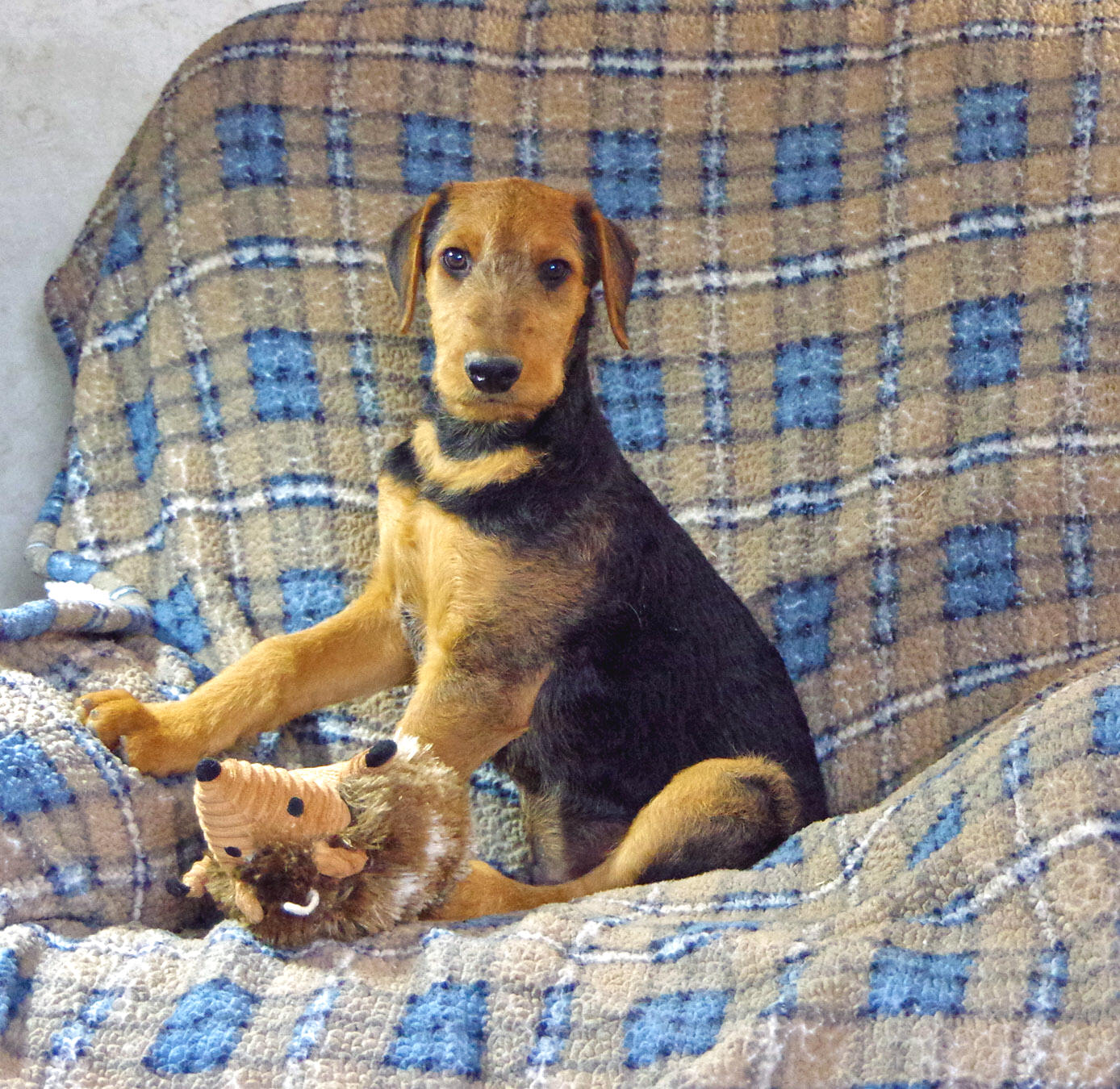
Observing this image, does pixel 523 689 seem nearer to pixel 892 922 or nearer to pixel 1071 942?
pixel 892 922

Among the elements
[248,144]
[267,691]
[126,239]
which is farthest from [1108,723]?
[126,239]

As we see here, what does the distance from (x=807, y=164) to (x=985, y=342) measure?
→ 2.20ft

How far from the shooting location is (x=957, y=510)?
3.02 meters

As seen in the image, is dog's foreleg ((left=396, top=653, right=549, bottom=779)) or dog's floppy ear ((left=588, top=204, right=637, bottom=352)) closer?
dog's foreleg ((left=396, top=653, right=549, bottom=779))

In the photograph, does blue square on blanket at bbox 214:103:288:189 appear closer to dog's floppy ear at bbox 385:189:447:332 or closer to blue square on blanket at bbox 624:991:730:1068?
dog's floppy ear at bbox 385:189:447:332

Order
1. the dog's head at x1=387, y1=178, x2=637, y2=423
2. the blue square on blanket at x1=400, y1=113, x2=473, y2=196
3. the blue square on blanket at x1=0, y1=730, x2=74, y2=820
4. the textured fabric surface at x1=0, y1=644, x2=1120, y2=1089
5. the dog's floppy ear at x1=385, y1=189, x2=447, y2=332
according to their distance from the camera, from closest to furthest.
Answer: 1. the textured fabric surface at x1=0, y1=644, x2=1120, y2=1089
2. the blue square on blanket at x1=0, y1=730, x2=74, y2=820
3. the dog's head at x1=387, y1=178, x2=637, y2=423
4. the dog's floppy ear at x1=385, y1=189, x2=447, y2=332
5. the blue square on blanket at x1=400, y1=113, x2=473, y2=196

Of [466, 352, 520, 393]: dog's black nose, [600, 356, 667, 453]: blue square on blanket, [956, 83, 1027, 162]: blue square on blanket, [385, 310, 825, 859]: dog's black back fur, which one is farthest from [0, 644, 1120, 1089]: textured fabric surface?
[956, 83, 1027, 162]: blue square on blanket

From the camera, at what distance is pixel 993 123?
3.05 meters

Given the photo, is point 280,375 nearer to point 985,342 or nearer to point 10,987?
point 10,987

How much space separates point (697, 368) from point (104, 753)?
175 cm

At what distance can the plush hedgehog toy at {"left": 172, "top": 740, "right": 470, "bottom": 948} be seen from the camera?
2068mm

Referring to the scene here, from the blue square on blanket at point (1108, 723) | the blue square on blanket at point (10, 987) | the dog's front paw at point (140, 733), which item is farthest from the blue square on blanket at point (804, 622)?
the blue square on blanket at point (10, 987)

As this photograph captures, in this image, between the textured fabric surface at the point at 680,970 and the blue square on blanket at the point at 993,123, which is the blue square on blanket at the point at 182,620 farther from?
the blue square on blanket at the point at 993,123

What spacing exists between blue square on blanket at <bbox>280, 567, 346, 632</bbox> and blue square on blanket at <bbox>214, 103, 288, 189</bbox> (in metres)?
1.04
